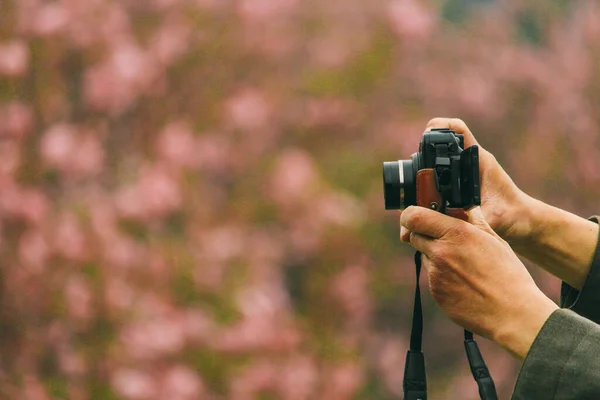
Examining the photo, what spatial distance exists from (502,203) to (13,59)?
8.40 ft

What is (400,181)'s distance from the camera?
111 centimetres

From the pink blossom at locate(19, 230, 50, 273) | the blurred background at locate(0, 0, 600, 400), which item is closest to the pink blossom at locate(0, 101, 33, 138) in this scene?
the blurred background at locate(0, 0, 600, 400)

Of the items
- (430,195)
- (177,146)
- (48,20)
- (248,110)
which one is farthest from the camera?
(248,110)

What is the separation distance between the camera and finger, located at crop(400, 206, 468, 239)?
93 cm

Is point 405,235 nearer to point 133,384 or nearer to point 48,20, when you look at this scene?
point 133,384

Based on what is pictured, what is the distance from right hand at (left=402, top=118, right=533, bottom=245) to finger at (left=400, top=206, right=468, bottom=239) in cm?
35

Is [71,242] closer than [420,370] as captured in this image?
No

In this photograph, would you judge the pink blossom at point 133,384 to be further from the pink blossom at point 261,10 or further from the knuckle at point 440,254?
the knuckle at point 440,254

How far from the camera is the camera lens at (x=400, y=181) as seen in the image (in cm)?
111

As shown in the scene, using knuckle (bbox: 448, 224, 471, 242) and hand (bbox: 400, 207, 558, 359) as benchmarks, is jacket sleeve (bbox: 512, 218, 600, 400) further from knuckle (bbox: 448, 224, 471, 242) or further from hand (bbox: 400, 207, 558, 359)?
knuckle (bbox: 448, 224, 471, 242)

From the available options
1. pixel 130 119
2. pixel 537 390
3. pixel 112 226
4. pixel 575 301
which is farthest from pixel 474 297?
pixel 130 119

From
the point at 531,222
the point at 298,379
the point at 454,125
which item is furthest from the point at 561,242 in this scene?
the point at 298,379

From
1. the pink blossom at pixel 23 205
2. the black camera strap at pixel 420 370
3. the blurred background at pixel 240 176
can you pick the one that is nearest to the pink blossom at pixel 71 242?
the blurred background at pixel 240 176

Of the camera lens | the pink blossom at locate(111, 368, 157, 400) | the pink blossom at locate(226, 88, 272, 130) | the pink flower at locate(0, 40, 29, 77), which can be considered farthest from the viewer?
the pink blossom at locate(226, 88, 272, 130)
